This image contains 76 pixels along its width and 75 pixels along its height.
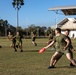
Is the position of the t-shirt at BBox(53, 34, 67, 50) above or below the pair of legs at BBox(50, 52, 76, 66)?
above

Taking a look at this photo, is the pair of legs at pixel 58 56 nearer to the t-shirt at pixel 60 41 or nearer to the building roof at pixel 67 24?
the t-shirt at pixel 60 41

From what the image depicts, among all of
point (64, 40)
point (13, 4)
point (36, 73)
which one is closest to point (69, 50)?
point (64, 40)

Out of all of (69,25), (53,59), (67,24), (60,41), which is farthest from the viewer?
(67,24)

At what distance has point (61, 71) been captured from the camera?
11.8 m

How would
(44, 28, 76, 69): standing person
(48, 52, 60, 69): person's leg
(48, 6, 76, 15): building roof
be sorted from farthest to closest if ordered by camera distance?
(48, 6, 76, 15): building roof → (48, 52, 60, 69): person's leg → (44, 28, 76, 69): standing person

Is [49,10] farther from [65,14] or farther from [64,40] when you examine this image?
[64,40]

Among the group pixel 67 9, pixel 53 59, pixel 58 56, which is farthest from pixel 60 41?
pixel 67 9

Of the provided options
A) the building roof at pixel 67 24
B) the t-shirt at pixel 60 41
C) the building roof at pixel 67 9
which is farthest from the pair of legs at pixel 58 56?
the building roof at pixel 67 24

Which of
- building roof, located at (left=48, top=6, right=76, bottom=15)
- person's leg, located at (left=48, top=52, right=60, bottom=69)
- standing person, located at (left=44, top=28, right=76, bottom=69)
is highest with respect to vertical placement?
building roof, located at (left=48, top=6, right=76, bottom=15)

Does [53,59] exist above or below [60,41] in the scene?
below

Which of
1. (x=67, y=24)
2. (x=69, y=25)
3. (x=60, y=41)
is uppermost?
(x=67, y=24)

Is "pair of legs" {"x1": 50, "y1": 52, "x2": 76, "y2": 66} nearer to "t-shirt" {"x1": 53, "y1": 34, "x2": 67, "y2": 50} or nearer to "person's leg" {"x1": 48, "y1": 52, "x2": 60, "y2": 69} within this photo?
"person's leg" {"x1": 48, "y1": 52, "x2": 60, "y2": 69}

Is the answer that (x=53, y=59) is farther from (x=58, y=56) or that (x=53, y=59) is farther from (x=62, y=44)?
(x=62, y=44)

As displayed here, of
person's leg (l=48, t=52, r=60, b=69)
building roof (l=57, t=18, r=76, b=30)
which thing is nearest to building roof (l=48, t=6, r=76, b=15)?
building roof (l=57, t=18, r=76, b=30)
